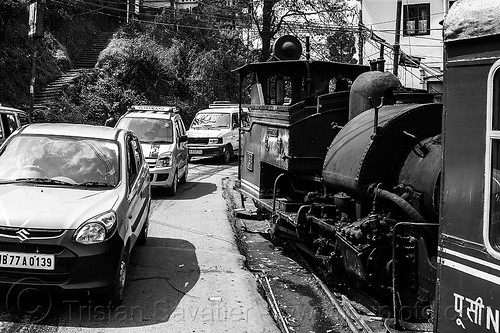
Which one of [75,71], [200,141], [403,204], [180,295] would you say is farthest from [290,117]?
[75,71]

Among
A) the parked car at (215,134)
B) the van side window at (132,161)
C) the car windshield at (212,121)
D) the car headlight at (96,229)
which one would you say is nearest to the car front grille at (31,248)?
the car headlight at (96,229)

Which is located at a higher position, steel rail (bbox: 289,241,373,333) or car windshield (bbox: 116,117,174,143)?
car windshield (bbox: 116,117,174,143)

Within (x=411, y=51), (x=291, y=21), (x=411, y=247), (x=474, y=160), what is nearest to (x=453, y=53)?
(x=474, y=160)

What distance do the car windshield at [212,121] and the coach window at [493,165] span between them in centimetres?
1945

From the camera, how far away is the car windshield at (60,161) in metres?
6.41

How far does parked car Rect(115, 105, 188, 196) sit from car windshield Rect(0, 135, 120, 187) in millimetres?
6310

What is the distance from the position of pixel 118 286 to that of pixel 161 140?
8.56 m

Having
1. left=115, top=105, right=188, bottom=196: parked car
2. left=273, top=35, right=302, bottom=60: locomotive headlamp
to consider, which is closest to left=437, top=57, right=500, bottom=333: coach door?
left=273, top=35, right=302, bottom=60: locomotive headlamp

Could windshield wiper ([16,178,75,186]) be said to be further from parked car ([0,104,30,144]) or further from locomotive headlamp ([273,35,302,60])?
parked car ([0,104,30,144])

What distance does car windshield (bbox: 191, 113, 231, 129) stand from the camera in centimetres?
2245

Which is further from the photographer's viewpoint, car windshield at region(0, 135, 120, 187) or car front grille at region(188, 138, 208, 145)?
car front grille at region(188, 138, 208, 145)

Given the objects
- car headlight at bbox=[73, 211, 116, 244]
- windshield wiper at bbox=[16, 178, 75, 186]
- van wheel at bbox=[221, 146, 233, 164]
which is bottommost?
van wheel at bbox=[221, 146, 233, 164]

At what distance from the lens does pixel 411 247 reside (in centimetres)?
510

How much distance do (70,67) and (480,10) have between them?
28398mm
